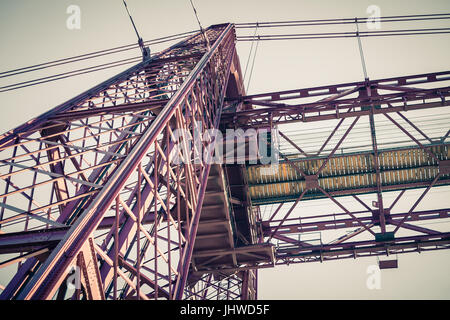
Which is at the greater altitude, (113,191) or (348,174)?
(348,174)

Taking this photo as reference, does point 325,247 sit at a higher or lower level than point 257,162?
lower

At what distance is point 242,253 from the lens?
12.8 metres

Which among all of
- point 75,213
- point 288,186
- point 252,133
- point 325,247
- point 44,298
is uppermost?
point 252,133

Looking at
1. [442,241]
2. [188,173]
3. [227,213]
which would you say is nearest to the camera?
[188,173]

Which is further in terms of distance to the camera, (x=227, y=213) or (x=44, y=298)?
(x=227, y=213)

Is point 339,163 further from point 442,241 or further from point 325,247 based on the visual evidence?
point 442,241

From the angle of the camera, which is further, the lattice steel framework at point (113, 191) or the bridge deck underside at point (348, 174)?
the bridge deck underside at point (348, 174)

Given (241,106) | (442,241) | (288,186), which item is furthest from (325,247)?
(241,106)

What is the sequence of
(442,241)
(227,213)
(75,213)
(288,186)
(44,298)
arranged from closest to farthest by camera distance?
(44,298) < (75,213) < (227,213) < (442,241) < (288,186)

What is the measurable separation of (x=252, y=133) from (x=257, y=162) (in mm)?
1243

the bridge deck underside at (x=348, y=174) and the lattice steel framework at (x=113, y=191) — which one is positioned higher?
the bridge deck underside at (x=348, y=174)

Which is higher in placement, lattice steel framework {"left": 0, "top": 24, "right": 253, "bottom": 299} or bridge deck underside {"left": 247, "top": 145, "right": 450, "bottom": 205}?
bridge deck underside {"left": 247, "top": 145, "right": 450, "bottom": 205}

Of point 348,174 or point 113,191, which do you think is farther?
point 348,174

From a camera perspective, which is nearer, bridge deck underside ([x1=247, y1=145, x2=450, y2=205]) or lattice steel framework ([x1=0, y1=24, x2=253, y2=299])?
lattice steel framework ([x1=0, y1=24, x2=253, y2=299])
